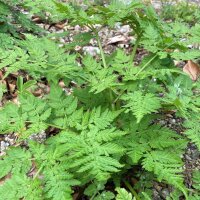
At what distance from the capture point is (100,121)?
7.13 feet

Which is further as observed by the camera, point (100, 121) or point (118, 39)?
point (118, 39)

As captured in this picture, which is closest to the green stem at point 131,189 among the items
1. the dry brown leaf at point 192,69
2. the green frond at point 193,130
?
the green frond at point 193,130

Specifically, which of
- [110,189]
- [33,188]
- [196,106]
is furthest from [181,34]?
[33,188]

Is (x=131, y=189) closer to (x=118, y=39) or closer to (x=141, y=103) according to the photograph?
(x=141, y=103)

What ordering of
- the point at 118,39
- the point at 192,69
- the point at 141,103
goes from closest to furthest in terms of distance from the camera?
the point at 141,103 < the point at 192,69 < the point at 118,39

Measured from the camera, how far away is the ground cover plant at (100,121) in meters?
2.06

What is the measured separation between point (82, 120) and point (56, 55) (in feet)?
1.69

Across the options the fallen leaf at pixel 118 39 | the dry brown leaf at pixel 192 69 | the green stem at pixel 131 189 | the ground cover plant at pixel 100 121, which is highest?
the ground cover plant at pixel 100 121

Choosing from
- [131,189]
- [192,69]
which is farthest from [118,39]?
[131,189]

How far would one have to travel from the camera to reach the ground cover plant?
2057mm

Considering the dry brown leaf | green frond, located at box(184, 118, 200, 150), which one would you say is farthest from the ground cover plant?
the dry brown leaf

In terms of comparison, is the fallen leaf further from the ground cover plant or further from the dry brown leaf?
the ground cover plant

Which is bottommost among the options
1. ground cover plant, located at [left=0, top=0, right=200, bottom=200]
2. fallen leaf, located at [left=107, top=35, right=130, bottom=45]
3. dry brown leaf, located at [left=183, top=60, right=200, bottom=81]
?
fallen leaf, located at [left=107, top=35, right=130, bottom=45]

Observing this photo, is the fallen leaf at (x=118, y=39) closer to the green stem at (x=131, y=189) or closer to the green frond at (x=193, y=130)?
the green stem at (x=131, y=189)
